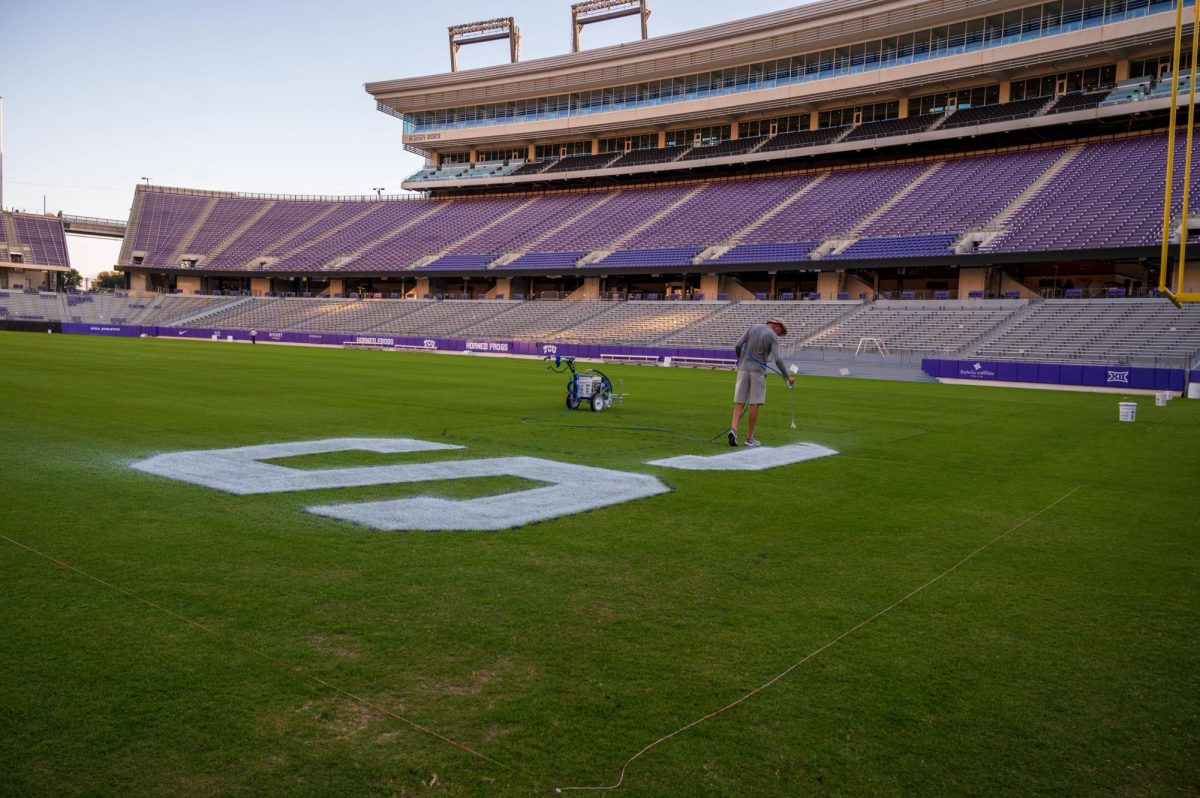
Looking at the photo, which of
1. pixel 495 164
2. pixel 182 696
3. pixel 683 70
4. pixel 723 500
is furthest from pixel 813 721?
pixel 495 164

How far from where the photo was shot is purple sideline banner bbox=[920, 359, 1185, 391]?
30.3 metres

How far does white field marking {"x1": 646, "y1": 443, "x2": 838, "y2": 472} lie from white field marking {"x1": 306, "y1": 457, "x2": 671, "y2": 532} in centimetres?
109

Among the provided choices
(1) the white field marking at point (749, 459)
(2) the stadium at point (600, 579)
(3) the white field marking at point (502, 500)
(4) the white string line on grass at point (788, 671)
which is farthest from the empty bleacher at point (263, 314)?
(4) the white string line on grass at point (788, 671)

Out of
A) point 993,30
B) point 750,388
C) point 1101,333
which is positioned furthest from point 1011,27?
point 750,388

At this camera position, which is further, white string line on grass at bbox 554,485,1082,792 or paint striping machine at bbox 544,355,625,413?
paint striping machine at bbox 544,355,625,413

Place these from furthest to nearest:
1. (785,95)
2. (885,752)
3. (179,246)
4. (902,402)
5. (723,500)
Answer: (179,246)
(785,95)
(902,402)
(723,500)
(885,752)

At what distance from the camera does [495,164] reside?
79.8 metres

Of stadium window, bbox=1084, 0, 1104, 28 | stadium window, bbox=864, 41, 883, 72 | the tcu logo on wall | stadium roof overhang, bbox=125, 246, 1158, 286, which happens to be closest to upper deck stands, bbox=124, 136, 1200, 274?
stadium roof overhang, bbox=125, 246, 1158, 286

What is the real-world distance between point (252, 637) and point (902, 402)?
2156 cm

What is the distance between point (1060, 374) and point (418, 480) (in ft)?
106

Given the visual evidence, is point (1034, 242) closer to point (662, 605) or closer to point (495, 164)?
point (662, 605)

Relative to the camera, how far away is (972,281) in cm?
4722

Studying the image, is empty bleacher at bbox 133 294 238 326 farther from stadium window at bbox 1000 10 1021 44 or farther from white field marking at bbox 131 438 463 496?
white field marking at bbox 131 438 463 496

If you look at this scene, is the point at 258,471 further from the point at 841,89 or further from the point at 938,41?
the point at 938,41
